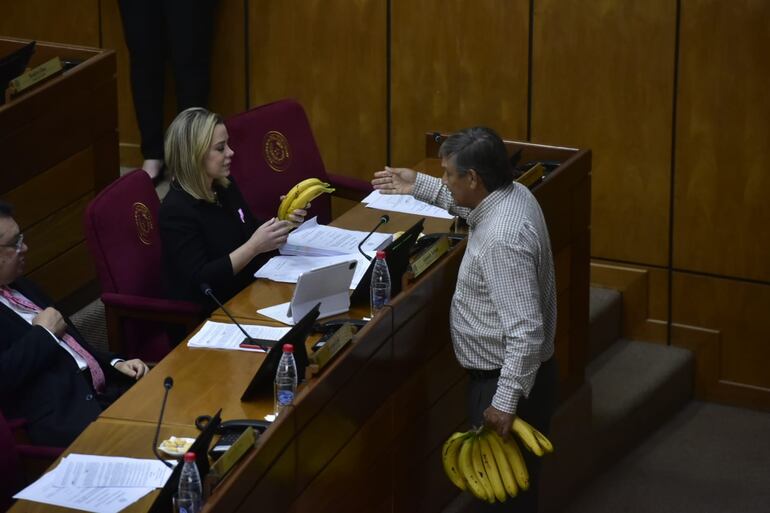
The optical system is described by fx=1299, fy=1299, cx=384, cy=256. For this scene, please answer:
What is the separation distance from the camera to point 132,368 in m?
3.80

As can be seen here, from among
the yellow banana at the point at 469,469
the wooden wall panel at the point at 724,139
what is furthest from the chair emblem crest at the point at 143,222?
the wooden wall panel at the point at 724,139

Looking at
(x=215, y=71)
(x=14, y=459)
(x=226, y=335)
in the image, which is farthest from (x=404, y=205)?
(x=14, y=459)

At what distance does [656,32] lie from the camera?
5.22 metres

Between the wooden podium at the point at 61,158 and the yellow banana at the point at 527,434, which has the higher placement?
the wooden podium at the point at 61,158

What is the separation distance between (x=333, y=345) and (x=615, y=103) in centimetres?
249

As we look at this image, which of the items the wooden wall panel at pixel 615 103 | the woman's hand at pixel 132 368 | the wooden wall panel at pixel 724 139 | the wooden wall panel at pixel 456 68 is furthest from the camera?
the wooden wall panel at pixel 456 68

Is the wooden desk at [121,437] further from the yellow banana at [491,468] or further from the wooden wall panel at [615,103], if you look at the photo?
the wooden wall panel at [615,103]

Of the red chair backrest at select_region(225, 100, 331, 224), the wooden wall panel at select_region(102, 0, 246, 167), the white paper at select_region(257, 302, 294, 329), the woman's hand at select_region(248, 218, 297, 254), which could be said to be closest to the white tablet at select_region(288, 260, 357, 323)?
the white paper at select_region(257, 302, 294, 329)

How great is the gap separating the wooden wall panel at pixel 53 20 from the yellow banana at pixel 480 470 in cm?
369

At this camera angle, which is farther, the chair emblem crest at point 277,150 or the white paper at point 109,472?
the chair emblem crest at point 277,150

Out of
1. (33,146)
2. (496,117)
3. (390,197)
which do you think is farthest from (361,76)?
(33,146)

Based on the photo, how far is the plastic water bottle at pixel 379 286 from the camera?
3656 mm

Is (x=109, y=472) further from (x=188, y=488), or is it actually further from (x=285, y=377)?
(x=285, y=377)

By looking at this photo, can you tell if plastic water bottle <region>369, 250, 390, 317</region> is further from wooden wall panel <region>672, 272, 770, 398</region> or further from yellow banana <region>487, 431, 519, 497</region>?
wooden wall panel <region>672, 272, 770, 398</region>
